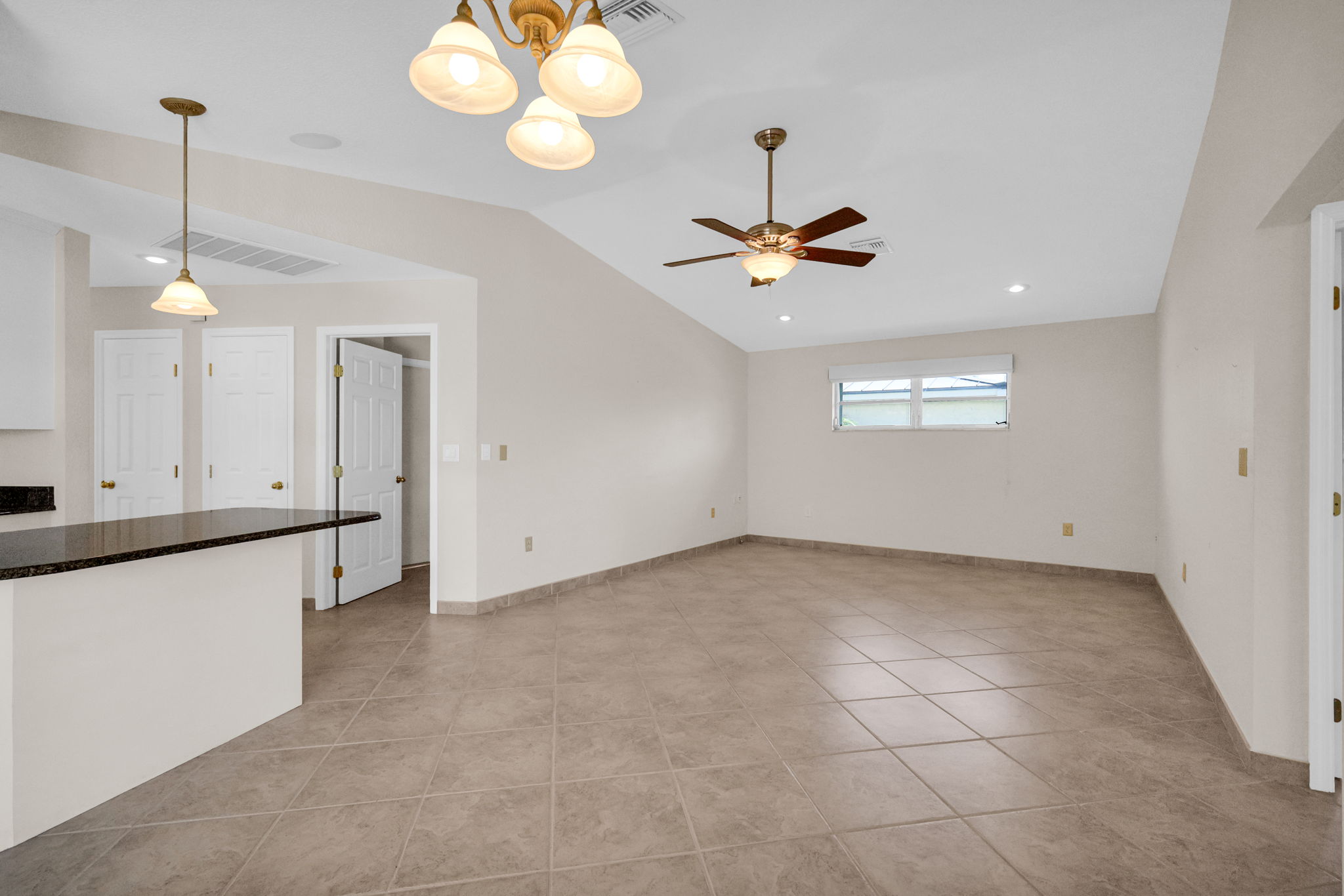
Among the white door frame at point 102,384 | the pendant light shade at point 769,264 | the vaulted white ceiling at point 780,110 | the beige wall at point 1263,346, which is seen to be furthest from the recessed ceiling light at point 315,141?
the beige wall at point 1263,346

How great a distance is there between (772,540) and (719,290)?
318 centimetres

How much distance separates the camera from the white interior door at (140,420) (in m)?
4.34

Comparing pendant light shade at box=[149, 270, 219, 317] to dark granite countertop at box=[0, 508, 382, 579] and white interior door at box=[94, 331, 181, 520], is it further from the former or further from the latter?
white interior door at box=[94, 331, 181, 520]

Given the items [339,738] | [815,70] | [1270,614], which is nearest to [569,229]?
[815,70]

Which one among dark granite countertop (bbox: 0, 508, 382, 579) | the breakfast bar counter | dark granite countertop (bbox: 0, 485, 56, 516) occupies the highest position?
dark granite countertop (bbox: 0, 485, 56, 516)

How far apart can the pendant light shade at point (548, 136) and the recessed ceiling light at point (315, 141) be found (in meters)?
1.95

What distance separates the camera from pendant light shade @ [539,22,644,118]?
1.33 m

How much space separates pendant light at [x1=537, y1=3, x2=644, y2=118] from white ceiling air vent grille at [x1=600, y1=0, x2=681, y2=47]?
0.95 m

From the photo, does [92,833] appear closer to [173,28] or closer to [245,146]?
[173,28]

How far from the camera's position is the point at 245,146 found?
118 inches

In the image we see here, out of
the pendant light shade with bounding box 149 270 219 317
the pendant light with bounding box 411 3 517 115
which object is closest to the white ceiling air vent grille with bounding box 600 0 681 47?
the pendant light with bounding box 411 3 517 115

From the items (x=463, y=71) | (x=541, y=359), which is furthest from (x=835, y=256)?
(x=541, y=359)

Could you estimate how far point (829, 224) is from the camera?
109 inches

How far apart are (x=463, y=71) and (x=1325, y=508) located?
290 cm
